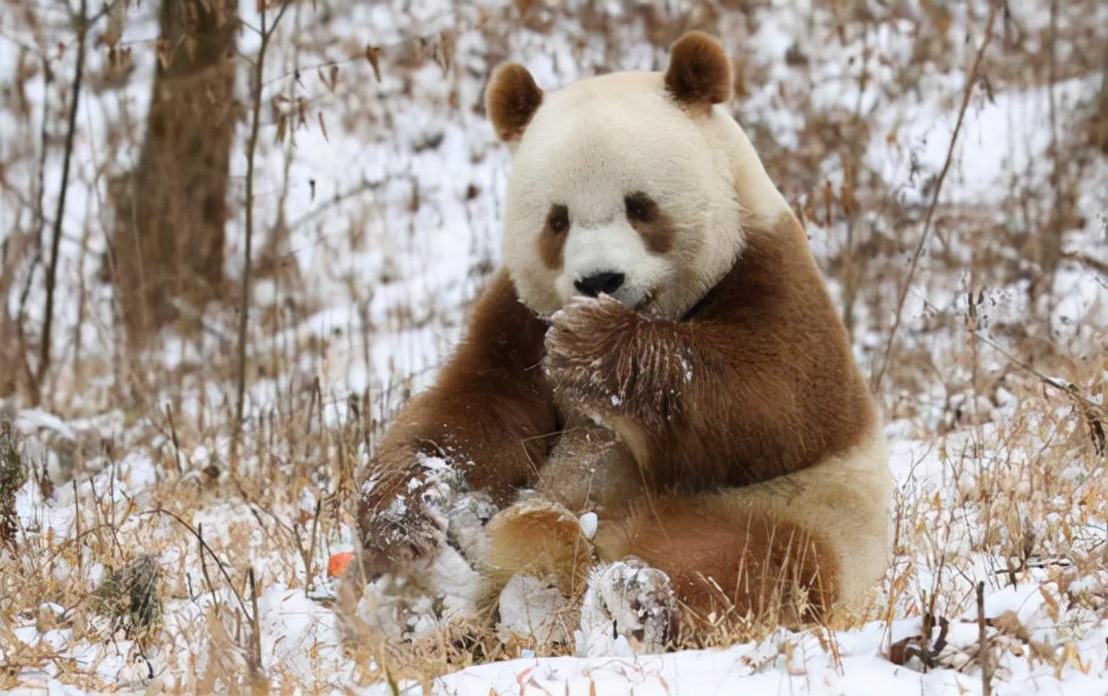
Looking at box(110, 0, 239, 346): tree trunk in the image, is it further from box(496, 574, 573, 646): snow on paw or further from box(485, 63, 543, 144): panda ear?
box(496, 574, 573, 646): snow on paw

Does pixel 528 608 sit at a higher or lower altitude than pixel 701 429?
lower

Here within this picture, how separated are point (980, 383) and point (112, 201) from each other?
23.8ft

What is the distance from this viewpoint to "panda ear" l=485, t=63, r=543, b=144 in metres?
3.95

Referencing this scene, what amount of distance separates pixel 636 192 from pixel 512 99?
22.5 inches

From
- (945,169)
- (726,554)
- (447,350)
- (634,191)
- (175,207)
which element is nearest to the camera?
(726,554)

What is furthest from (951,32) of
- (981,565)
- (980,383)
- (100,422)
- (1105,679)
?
(1105,679)

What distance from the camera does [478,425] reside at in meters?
3.80

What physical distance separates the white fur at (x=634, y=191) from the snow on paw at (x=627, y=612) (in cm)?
74

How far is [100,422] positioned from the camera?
784 cm

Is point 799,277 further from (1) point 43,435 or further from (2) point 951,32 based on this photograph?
(2) point 951,32

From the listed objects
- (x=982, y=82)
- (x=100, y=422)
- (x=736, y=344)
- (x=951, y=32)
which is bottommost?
(x=100, y=422)

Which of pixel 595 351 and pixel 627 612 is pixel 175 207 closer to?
pixel 595 351

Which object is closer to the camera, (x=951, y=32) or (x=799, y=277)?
(x=799, y=277)

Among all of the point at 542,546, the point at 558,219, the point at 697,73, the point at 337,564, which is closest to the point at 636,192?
the point at 558,219
